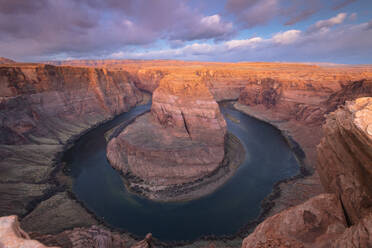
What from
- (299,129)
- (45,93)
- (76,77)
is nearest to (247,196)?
(299,129)

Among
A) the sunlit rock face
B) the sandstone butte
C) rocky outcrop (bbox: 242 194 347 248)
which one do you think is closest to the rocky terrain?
the sunlit rock face

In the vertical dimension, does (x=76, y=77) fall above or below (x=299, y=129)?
above

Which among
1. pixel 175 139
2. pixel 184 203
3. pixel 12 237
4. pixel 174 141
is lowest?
pixel 184 203

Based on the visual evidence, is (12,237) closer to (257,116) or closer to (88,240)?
(88,240)

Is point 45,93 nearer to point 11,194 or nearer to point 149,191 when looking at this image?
point 11,194

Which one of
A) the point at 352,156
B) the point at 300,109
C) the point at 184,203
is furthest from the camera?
the point at 300,109

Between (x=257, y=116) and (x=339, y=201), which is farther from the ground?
(x=339, y=201)

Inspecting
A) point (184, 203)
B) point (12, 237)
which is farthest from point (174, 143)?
point (12, 237)
